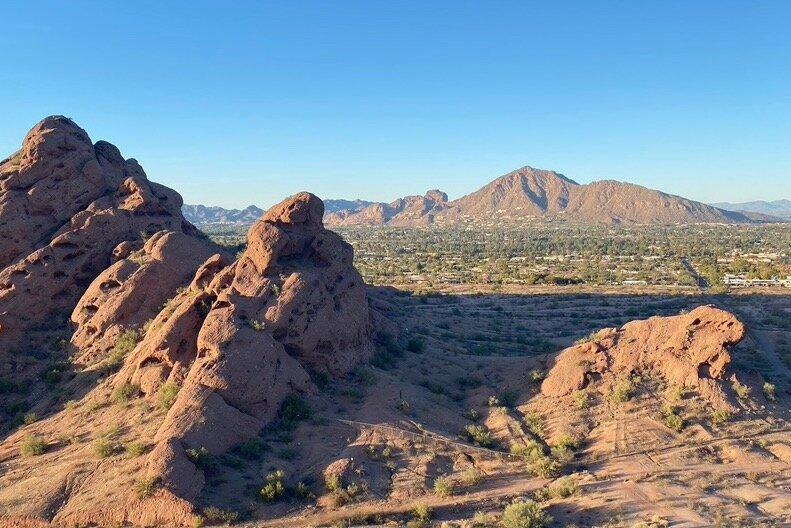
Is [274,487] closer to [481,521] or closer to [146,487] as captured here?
[146,487]

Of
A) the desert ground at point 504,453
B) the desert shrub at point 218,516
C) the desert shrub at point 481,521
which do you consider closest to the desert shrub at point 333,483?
the desert ground at point 504,453

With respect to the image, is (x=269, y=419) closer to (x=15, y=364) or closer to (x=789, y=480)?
(x=15, y=364)

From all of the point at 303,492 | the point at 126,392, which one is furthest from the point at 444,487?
the point at 126,392

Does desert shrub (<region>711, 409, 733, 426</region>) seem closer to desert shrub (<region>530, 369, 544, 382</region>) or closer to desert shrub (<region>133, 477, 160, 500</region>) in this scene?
desert shrub (<region>530, 369, 544, 382</region>)

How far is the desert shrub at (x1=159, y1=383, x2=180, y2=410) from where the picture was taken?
680 inches

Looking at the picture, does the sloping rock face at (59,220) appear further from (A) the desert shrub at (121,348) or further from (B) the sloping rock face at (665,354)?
(B) the sloping rock face at (665,354)

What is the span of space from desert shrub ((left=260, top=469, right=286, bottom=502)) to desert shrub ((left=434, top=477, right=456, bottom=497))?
4.12m

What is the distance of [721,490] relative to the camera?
15.2 metres

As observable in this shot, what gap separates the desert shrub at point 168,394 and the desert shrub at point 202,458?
2841mm

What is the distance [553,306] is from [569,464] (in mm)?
30108

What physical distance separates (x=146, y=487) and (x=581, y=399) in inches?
553

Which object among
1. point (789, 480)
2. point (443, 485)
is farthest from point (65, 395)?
point (789, 480)

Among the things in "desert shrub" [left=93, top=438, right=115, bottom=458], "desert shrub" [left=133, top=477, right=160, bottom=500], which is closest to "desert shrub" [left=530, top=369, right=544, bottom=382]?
"desert shrub" [left=133, top=477, right=160, bottom=500]

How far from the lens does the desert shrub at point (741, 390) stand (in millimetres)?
19500
